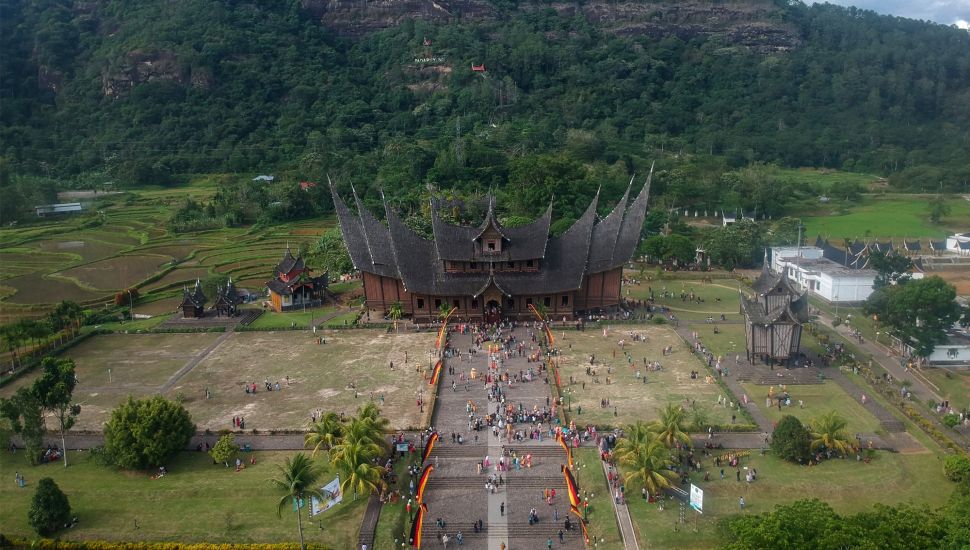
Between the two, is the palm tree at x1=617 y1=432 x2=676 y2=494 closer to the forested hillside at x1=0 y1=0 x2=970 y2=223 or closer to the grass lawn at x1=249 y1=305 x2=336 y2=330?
the grass lawn at x1=249 y1=305 x2=336 y2=330

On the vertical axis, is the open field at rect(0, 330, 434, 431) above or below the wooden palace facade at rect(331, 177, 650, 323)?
below

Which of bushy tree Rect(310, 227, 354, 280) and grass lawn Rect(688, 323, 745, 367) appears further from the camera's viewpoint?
bushy tree Rect(310, 227, 354, 280)

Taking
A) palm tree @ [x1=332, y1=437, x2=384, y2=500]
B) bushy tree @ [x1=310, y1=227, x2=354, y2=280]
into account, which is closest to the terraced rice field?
bushy tree @ [x1=310, y1=227, x2=354, y2=280]

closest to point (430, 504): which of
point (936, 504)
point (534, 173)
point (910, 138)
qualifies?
point (936, 504)

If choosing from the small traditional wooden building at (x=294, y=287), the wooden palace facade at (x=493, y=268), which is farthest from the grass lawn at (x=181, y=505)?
the small traditional wooden building at (x=294, y=287)

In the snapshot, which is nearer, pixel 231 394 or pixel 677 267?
pixel 231 394

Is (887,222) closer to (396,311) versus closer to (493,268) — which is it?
(493,268)

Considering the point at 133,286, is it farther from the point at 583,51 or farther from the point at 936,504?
the point at 583,51
